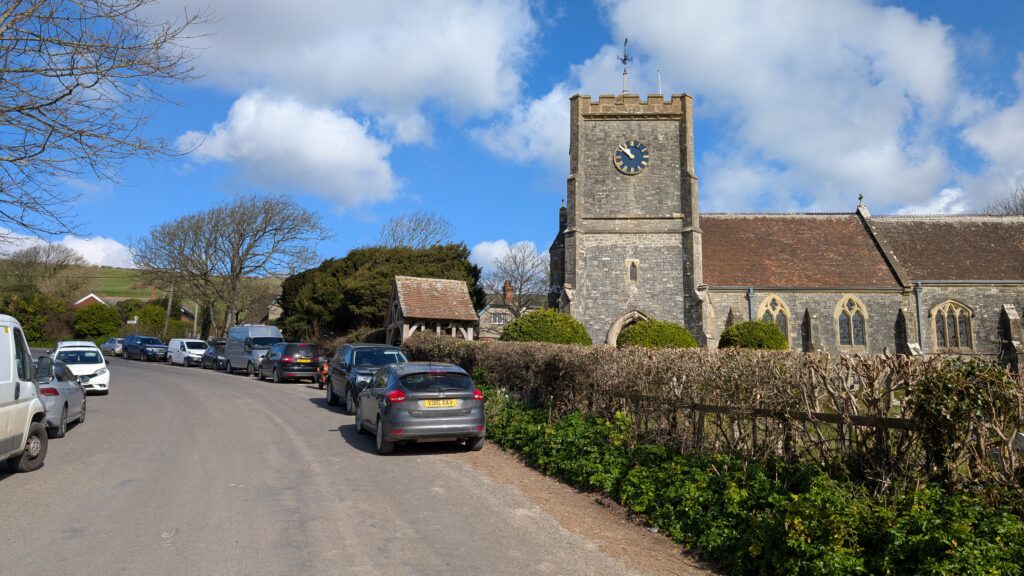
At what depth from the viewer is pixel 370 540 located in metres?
6.08

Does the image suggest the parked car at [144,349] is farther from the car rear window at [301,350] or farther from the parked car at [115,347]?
the car rear window at [301,350]

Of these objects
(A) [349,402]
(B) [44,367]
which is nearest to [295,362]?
(A) [349,402]

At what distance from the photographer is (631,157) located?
31.0 m

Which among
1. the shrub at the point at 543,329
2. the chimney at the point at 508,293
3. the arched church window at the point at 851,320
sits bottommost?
the shrub at the point at 543,329

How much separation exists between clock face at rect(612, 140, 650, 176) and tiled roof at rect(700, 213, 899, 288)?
6.76m

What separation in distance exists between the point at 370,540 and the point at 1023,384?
18.5 feet

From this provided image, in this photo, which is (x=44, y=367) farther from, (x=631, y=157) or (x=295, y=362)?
(x=631, y=157)

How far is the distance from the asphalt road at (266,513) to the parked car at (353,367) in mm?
3755

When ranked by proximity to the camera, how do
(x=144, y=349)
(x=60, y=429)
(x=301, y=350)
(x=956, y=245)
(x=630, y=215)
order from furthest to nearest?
(x=144, y=349) → (x=956, y=245) → (x=630, y=215) → (x=301, y=350) → (x=60, y=429)

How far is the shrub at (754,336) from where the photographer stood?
24.5 metres

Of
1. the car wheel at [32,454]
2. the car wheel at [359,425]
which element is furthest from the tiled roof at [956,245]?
the car wheel at [32,454]

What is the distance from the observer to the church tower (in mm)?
30047

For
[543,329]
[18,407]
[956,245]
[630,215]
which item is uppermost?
[630,215]

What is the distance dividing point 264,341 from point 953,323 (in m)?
34.8
